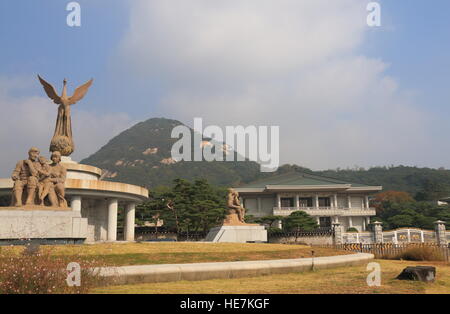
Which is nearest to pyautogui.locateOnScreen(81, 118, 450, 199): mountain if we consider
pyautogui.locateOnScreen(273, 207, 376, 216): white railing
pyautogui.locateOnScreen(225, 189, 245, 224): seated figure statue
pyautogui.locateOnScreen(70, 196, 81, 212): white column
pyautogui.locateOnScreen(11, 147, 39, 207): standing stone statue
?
pyautogui.locateOnScreen(273, 207, 376, 216): white railing

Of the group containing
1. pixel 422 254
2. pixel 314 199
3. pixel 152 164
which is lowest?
pixel 422 254

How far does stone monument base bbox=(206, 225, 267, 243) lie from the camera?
2338 cm

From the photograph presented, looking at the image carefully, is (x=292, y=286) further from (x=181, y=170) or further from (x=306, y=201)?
(x=181, y=170)

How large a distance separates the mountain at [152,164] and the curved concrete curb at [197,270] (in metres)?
92.1

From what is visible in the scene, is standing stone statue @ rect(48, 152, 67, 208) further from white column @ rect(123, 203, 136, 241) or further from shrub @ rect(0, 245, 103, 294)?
white column @ rect(123, 203, 136, 241)

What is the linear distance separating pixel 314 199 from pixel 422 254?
4086cm

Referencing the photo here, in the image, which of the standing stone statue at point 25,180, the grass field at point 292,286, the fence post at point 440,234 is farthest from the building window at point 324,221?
the grass field at point 292,286

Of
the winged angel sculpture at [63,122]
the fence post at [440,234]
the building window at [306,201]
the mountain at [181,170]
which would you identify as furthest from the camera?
the mountain at [181,170]

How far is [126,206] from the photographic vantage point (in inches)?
1201

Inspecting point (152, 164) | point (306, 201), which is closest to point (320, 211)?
point (306, 201)

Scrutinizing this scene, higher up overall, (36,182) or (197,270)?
(36,182)

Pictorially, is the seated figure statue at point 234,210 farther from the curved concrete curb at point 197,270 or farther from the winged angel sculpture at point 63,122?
the curved concrete curb at point 197,270

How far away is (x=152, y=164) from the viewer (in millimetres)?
121125

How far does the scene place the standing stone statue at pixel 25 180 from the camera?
15019mm
